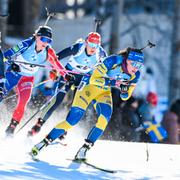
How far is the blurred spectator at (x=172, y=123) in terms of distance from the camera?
13.3 meters

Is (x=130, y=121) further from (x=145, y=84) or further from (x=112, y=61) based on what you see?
(x=145, y=84)

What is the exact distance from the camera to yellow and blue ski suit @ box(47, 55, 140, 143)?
10.5 meters

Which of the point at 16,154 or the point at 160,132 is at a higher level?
the point at 160,132

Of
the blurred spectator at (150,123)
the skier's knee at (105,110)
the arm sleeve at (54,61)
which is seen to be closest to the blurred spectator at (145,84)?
the blurred spectator at (150,123)

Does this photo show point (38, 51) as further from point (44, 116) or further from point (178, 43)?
point (178, 43)

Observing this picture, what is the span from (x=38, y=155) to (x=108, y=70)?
1.48 metres

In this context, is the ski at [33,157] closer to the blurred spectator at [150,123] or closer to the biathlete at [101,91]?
the biathlete at [101,91]

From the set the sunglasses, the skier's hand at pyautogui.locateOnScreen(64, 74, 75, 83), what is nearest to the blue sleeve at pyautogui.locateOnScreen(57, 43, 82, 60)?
the skier's hand at pyautogui.locateOnScreen(64, 74, 75, 83)

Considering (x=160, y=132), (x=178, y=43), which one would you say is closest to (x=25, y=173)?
(x=160, y=132)

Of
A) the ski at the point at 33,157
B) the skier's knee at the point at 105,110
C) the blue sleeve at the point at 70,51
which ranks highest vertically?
the blue sleeve at the point at 70,51

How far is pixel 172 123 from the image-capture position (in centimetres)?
1330

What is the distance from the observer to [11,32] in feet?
95.7

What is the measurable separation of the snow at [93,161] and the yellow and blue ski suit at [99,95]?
0.47 metres

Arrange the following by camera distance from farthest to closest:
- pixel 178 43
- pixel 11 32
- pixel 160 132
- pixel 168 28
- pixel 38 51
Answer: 1. pixel 11 32
2. pixel 168 28
3. pixel 178 43
4. pixel 160 132
5. pixel 38 51
